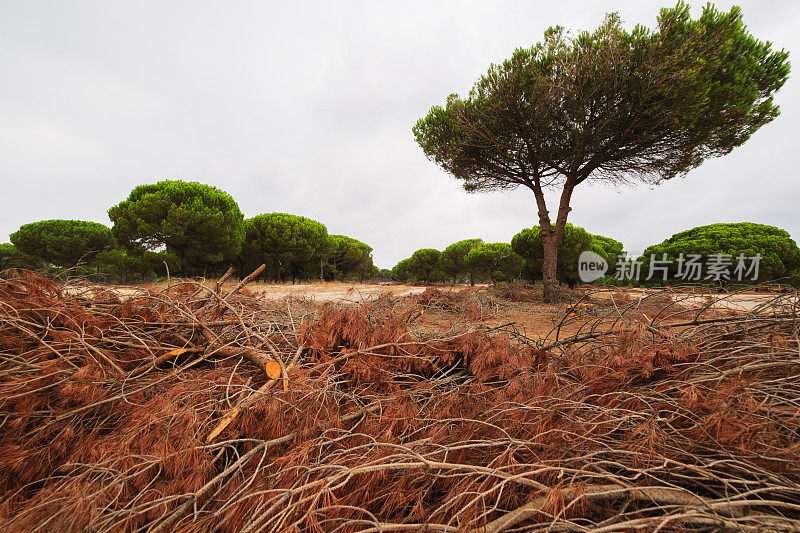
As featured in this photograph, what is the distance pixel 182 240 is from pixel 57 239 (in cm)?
1352

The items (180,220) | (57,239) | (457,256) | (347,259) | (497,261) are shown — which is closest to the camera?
(180,220)

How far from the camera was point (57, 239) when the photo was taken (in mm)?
19750

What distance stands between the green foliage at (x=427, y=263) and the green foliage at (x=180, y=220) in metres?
18.2

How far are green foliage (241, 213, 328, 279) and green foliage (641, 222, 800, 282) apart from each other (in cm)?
2187

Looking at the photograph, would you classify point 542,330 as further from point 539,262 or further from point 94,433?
point 539,262

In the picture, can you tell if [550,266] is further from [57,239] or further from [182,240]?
[57,239]

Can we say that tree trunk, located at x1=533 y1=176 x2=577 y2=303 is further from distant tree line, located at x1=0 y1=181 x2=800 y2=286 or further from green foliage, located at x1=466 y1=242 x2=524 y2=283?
green foliage, located at x1=466 y1=242 x2=524 y2=283

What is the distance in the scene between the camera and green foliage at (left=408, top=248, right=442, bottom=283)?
30.3 m

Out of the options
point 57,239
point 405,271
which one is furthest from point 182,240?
point 405,271

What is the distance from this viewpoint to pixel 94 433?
128cm

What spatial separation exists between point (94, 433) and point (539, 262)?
51.6 ft

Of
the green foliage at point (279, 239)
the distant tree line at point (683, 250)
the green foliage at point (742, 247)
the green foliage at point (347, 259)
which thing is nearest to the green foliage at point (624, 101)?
the distant tree line at point (683, 250)

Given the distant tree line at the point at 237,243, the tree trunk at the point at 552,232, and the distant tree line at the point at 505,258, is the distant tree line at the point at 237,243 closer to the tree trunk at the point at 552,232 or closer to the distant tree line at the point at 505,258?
the distant tree line at the point at 505,258

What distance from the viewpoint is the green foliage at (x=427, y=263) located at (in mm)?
30281
